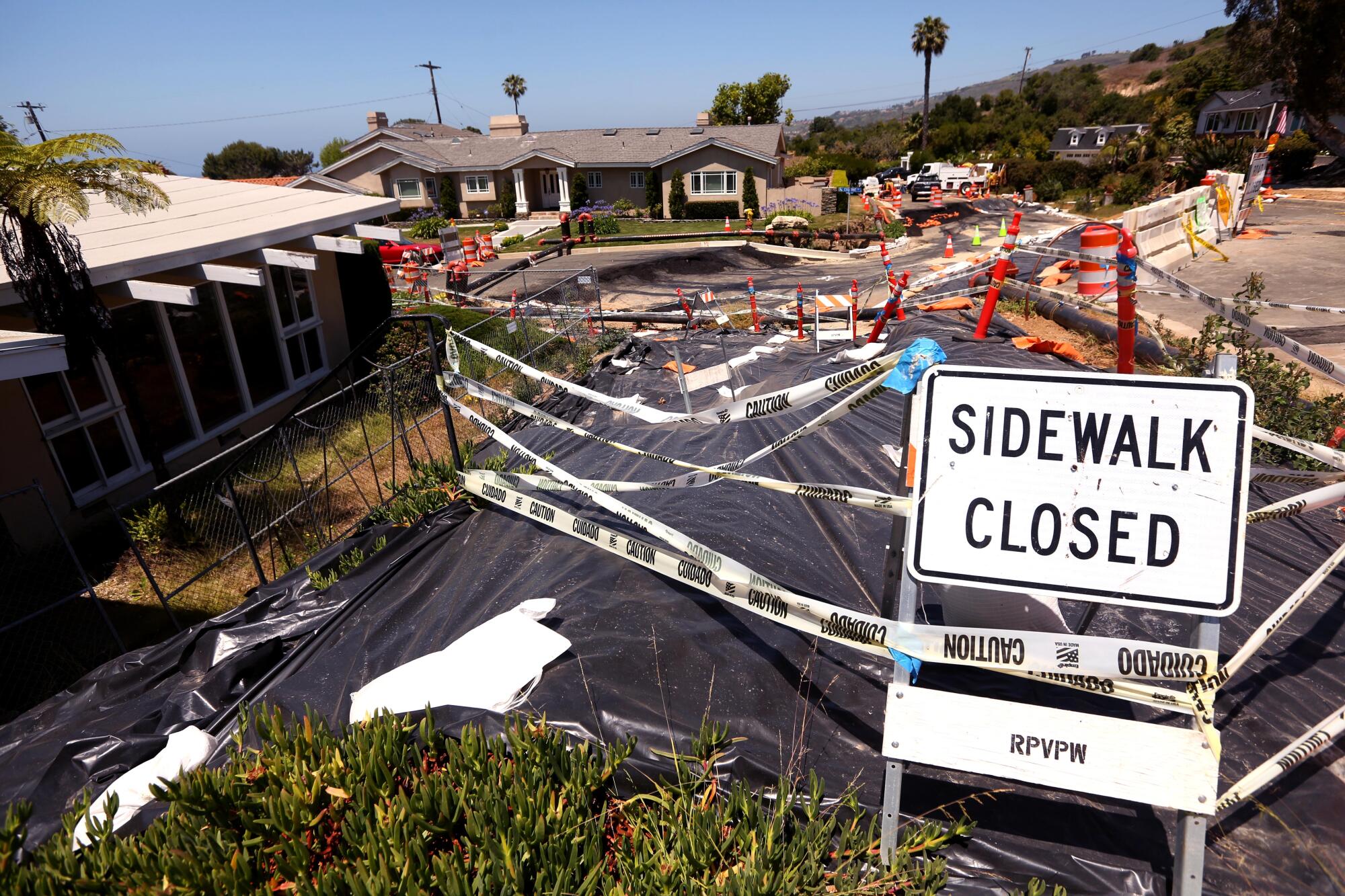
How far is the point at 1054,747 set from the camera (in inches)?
103

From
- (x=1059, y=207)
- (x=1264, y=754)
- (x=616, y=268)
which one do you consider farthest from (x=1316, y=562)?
(x=1059, y=207)

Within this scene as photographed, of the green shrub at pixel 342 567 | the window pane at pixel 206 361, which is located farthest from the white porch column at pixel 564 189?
the green shrub at pixel 342 567

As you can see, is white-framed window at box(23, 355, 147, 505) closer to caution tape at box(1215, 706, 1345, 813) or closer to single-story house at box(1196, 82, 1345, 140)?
caution tape at box(1215, 706, 1345, 813)

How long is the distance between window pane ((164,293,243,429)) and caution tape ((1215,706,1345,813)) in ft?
40.1

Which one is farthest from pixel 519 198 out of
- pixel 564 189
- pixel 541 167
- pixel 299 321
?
pixel 299 321

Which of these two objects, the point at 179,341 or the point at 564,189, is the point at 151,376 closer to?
the point at 179,341

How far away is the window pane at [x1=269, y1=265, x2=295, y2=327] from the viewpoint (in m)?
12.4

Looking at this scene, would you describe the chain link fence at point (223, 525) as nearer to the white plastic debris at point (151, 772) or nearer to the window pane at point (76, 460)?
the window pane at point (76, 460)

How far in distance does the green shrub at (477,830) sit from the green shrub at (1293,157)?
48679 millimetres

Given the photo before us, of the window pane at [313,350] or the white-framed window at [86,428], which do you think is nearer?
the white-framed window at [86,428]

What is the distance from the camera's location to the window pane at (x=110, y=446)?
912 centimetres

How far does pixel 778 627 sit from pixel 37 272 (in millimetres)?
8442

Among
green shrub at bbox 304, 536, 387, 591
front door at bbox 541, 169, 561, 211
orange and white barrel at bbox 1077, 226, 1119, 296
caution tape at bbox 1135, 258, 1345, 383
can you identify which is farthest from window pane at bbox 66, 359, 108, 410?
front door at bbox 541, 169, 561, 211

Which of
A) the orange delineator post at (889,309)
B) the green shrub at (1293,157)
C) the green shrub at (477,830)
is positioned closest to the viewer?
the green shrub at (477,830)
